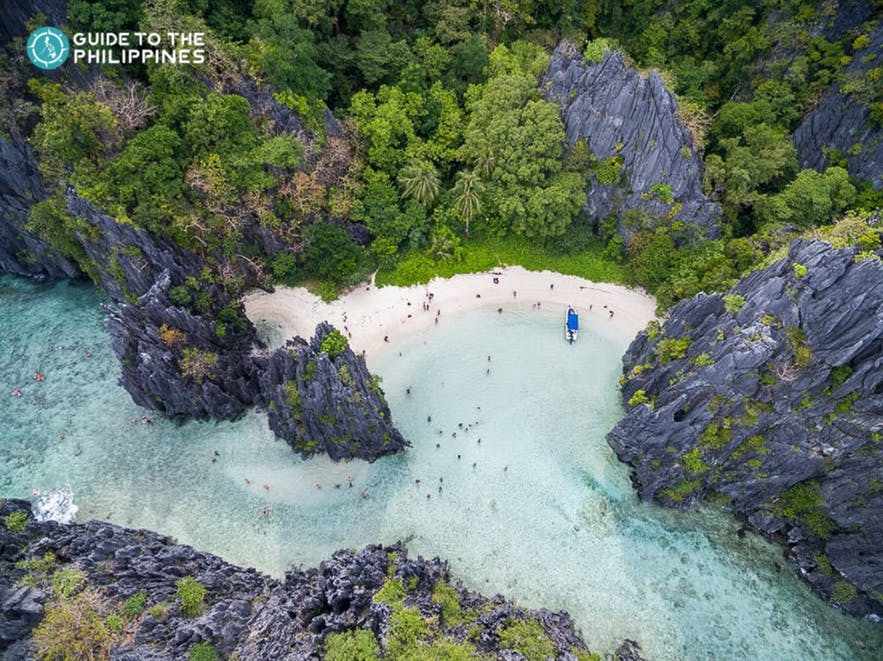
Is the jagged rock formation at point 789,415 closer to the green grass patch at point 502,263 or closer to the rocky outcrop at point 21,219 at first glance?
the green grass patch at point 502,263

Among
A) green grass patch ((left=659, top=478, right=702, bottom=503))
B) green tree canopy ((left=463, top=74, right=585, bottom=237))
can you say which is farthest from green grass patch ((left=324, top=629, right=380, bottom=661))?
green tree canopy ((left=463, top=74, right=585, bottom=237))

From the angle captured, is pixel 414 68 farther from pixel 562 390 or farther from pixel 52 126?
pixel 562 390

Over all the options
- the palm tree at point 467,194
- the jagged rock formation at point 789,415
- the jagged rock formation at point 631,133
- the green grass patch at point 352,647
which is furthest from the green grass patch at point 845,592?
the palm tree at point 467,194

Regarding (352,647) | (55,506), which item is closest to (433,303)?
(352,647)

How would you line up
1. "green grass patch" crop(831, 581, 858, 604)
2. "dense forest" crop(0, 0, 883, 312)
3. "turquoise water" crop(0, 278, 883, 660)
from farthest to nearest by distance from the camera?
"dense forest" crop(0, 0, 883, 312) → "turquoise water" crop(0, 278, 883, 660) → "green grass patch" crop(831, 581, 858, 604)

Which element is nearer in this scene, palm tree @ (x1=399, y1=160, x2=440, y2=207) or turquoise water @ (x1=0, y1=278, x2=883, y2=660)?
turquoise water @ (x1=0, y1=278, x2=883, y2=660)

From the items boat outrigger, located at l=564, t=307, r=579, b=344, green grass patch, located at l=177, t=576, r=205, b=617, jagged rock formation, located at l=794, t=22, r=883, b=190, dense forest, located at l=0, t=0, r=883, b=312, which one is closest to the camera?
green grass patch, located at l=177, t=576, r=205, b=617

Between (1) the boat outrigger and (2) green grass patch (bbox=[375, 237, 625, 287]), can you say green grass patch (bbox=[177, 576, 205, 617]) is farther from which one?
(1) the boat outrigger
